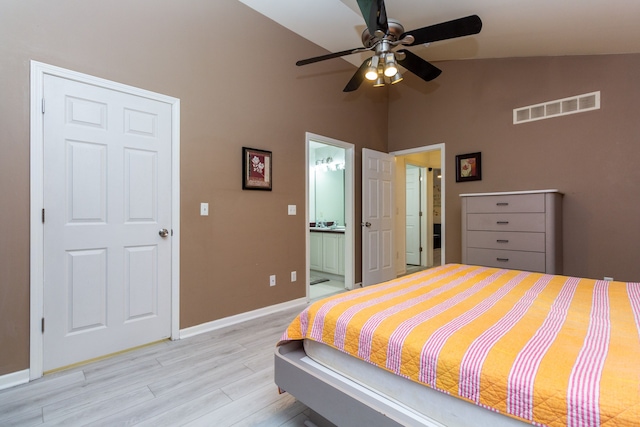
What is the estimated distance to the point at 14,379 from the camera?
1829 millimetres

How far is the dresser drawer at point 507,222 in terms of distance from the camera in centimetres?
289

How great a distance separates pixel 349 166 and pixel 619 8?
2.74 meters

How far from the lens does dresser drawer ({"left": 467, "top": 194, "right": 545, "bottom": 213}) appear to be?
2895 mm

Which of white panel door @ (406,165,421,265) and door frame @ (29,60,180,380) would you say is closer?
door frame @ (29,60,180,380)

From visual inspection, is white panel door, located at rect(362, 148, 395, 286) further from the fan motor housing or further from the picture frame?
the fan motor housing

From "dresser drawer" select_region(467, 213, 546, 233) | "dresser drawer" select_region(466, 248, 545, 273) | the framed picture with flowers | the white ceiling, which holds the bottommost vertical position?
"dresser drawer" select_region(466, 248, 545, 273)

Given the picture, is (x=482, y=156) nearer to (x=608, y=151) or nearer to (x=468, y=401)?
(x=608, y=151)

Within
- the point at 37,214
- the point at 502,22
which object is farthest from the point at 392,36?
the point at 37,214

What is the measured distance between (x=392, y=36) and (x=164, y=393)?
273 cm

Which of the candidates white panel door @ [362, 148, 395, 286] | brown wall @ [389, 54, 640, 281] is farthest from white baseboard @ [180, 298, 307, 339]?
brown wall @ [389, 54, 640, 281]

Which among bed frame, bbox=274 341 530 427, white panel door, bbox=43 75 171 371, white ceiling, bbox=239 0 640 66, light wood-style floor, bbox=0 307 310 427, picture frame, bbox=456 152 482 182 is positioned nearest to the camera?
bed frame, bbox=274 341 530 427

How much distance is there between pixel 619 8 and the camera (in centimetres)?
216

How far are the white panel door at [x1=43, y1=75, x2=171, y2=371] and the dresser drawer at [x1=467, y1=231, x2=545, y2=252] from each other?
310cm

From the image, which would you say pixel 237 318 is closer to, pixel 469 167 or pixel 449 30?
pixel 449 30
